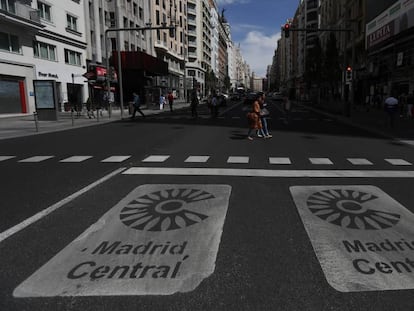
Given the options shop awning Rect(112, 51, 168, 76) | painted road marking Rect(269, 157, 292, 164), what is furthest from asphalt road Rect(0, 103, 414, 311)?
shop awning Rect(112, 51, 168, 76)

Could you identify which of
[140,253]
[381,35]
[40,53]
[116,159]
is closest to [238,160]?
[116,159]

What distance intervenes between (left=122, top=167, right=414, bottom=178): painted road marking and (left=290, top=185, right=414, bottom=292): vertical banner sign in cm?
133

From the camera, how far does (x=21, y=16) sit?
2828 centimetres

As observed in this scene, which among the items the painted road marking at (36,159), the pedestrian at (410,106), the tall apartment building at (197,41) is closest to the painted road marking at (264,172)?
the painted road marking at (36,159)

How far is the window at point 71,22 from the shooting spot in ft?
121

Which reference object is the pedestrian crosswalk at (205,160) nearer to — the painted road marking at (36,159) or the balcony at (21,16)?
the painted road marking at (36,159)

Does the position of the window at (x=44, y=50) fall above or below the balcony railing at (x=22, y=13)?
below

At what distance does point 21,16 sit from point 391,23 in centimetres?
2617

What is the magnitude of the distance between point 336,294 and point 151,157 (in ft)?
24.5

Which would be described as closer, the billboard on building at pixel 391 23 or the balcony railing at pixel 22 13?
the billboard on building at pixel 391 23

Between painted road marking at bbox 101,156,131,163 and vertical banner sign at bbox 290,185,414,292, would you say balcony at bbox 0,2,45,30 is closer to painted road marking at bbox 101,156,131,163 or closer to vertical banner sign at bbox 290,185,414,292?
painted road marking at bbox 101,156,131,163

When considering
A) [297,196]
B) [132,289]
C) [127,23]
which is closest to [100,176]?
[297,196]

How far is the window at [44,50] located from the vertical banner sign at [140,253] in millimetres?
30919

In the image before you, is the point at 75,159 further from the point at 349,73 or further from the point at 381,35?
the point at 381,35
